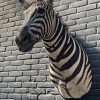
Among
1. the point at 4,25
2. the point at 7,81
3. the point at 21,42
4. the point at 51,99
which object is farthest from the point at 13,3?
the point at 21,42

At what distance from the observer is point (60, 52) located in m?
3.57

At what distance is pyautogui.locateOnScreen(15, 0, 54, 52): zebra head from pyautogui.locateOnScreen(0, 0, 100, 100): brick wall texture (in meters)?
0.69

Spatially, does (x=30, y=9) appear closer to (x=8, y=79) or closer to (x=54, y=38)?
(x=54, y=38)

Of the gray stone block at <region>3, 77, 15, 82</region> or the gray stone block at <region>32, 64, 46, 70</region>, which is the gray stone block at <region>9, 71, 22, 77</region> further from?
the gray stone block at <region>32, 64, 46, 70</region>

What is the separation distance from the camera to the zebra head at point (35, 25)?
10.3 ft

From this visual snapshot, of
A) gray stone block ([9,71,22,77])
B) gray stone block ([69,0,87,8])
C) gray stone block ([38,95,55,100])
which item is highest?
gray stone block ([69,0,87,8])

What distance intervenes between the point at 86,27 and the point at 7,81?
153 centimetres

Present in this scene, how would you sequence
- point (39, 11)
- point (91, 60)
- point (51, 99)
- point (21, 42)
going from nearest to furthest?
1. point (21, 42)
2. point (39, 11)
3. point (91, 60)
4. point (51, 99)

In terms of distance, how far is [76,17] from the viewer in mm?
4195

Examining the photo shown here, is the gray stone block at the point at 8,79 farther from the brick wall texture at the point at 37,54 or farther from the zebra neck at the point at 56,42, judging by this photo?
the zebra neck at the point at 56,42

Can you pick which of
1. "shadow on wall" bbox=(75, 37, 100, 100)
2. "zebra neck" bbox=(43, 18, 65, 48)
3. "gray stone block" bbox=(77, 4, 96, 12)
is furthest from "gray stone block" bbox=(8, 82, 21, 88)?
"gray stone block" bbox=(77, 4, 96, 12)

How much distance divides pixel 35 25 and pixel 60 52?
0.48 meters

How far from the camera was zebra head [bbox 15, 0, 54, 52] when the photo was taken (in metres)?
3.15

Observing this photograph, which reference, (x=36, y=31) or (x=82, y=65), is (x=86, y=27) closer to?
(x=82, y=65)
